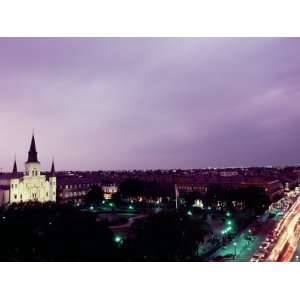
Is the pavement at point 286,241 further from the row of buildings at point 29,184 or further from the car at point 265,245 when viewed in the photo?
the row of buildings at point 29,184

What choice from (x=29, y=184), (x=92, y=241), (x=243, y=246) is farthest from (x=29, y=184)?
(x=92, y=241)

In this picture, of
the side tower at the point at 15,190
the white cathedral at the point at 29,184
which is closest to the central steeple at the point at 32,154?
the white cathedral at the point at 29,184

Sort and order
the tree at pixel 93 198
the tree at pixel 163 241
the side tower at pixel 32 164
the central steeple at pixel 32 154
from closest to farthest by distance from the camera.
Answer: the tree at pixel 163 241 < the side tower at pixel 32 164 < the central steeple at pixel 32 154 < the tree at pixel 93 198

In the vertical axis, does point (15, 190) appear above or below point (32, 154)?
below

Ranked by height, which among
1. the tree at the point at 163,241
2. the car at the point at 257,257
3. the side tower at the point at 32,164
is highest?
the side tower at the point at 32,164

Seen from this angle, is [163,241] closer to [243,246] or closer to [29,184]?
[243,246]

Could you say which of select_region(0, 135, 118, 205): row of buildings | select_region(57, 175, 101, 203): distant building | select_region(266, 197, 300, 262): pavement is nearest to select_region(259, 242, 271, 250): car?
select_region(266, 197, 300, 262): pavement
